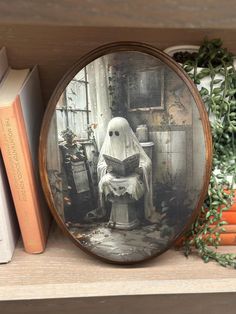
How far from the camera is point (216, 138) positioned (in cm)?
63

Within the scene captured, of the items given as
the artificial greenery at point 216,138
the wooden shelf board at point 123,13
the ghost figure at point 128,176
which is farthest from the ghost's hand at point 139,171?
the wooden shelf board at point 123,13

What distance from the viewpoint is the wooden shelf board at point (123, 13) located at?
0.43 metres

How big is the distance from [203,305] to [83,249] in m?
0.36

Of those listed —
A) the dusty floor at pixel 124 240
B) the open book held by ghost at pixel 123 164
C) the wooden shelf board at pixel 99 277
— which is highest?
the open book held by ghost at pixel 123 164

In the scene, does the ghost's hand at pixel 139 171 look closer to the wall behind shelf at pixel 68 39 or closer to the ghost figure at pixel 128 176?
the ghost figure at pixel 128 176

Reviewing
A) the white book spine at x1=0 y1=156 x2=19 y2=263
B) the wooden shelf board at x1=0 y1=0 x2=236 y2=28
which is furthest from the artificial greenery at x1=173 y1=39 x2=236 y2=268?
the white book spine at x1=0 y1=156 x2=19 y2=263

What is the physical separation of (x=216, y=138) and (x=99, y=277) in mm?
263

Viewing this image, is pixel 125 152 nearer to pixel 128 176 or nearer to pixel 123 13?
pixel 128 176

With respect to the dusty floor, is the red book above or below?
above

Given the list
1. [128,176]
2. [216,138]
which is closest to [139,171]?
[128,176]

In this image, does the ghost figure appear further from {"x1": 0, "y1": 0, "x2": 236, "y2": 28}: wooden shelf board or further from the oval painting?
{"x1": 0, "y1": 0, "x2": 236, "y2": 28}: wooden shelf board

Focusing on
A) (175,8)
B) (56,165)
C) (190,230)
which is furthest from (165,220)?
(175,8)

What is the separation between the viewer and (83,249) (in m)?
0.62

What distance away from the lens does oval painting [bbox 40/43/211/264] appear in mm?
570
